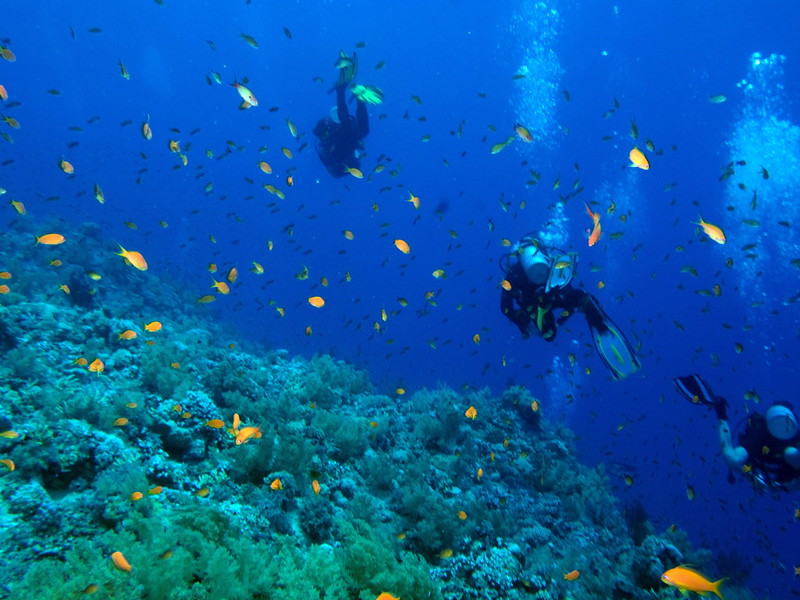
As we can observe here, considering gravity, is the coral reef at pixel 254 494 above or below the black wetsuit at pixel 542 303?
below

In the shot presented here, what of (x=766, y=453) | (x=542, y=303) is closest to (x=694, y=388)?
(x=766, y=453)

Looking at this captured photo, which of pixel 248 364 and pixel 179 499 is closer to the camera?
pixel 179 499

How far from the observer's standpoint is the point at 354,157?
589 inches

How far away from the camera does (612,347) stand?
26.3 ft

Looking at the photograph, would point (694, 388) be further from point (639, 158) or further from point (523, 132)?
point (523, 132)

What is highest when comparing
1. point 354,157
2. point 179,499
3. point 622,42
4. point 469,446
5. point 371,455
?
point 622,42

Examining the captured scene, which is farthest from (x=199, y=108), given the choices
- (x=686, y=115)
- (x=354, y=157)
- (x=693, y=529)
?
(x=693, y=529)

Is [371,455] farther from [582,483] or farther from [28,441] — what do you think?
[582,483]

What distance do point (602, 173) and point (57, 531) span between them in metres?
93.3

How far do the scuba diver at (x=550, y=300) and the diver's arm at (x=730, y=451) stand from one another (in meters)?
3.57

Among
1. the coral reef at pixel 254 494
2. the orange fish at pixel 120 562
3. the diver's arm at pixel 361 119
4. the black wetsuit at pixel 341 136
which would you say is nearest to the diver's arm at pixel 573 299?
the coral reef at pixel 254 494

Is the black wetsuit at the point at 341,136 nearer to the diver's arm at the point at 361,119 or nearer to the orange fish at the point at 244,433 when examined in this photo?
the diver's arm at the point at 361,119

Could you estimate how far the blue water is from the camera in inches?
1667

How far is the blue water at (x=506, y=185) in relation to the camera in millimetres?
42344
